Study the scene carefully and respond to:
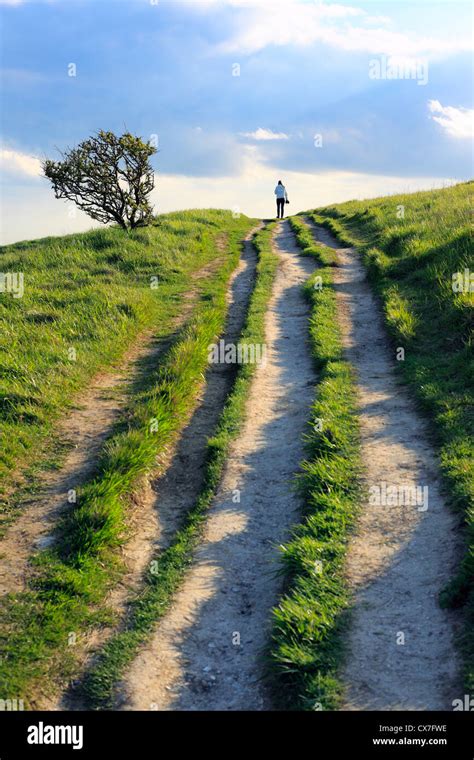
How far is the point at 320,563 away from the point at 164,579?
1593 mm

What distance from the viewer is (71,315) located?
524 inches

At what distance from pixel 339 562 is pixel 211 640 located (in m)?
1.48

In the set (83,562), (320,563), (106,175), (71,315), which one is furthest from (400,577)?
(106,175)

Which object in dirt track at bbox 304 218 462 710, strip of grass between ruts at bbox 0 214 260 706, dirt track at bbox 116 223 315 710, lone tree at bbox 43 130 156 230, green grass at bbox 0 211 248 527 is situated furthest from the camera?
lone tree at bbox 43 130 156 230

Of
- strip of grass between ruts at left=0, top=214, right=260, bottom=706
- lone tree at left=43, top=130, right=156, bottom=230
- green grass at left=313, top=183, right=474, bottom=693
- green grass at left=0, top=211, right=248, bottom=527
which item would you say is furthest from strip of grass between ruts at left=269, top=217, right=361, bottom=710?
lone tree at left=43, top=130, right=156, bottom=230

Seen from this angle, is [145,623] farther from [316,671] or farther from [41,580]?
[316,671]

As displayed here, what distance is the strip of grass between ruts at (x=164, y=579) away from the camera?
5121mm

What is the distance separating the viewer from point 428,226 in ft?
62.8

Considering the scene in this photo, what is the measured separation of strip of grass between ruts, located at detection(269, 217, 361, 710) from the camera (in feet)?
16.0

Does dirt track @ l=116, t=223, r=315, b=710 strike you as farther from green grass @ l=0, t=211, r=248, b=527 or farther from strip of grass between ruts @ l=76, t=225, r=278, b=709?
green grass @ l=0, t=211, r=248, b=527

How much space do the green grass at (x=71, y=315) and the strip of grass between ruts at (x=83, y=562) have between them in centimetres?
109

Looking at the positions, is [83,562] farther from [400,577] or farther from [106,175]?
[106,175]

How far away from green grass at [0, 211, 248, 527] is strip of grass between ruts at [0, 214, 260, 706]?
43.1 inches
